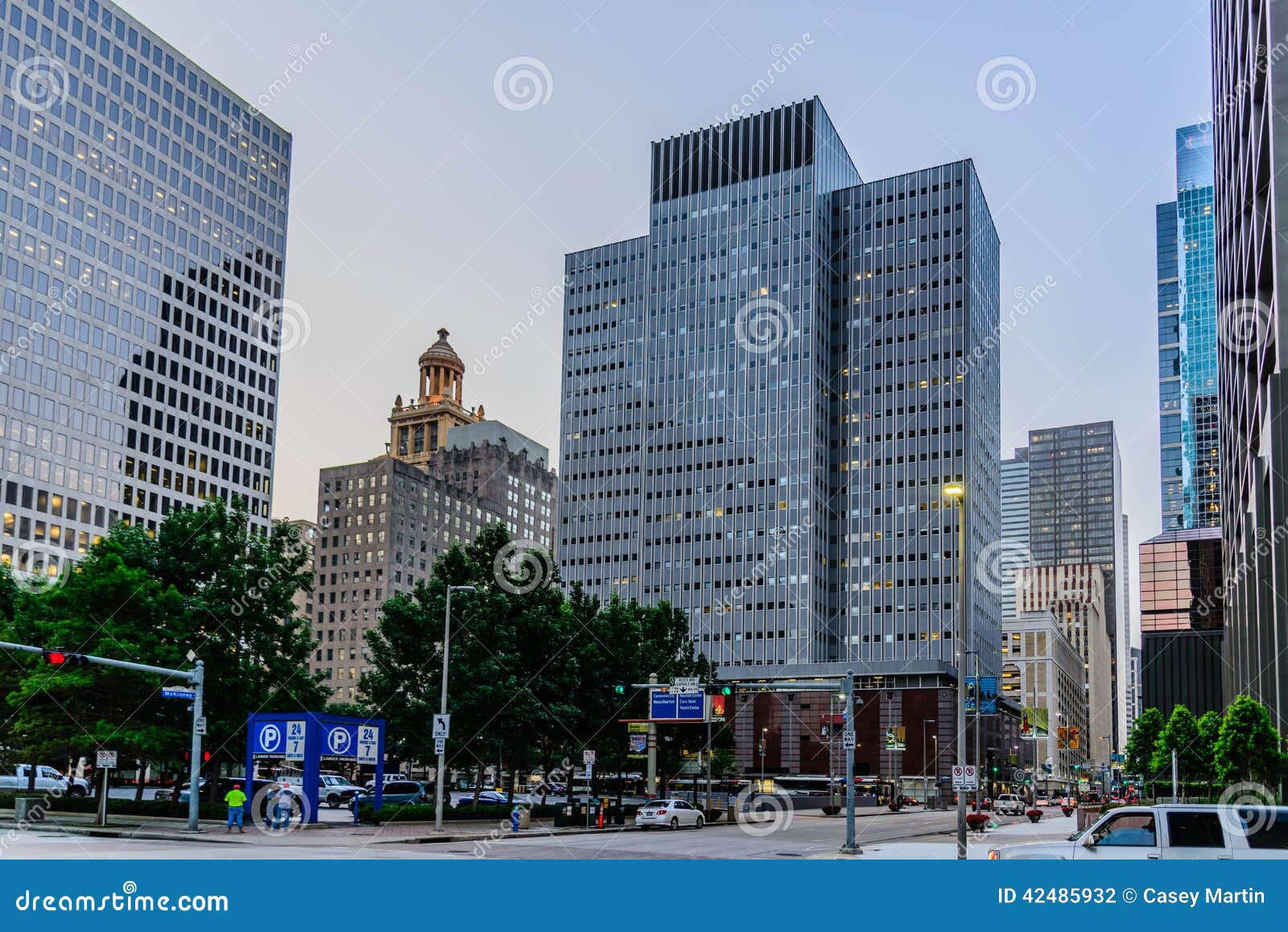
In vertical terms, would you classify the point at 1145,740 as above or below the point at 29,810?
above

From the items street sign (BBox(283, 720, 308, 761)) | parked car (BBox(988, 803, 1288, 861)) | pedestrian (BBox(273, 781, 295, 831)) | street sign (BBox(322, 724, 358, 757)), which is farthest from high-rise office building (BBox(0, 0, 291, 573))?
parked car (BBox(988, 803, 1288, 861))

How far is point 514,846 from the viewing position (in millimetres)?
37406

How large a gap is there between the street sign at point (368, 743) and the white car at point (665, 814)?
12.0 metres

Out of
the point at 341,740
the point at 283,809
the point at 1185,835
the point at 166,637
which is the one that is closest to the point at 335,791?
the point at 283,809

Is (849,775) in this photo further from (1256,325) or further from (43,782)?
(43,782)

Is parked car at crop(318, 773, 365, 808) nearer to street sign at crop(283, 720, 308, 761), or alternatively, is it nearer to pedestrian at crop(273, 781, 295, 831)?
pedestrian at crop(273, 781, 295, 831)

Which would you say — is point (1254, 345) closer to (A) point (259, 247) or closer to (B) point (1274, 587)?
(B) point (1274, 587)

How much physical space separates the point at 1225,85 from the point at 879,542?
87768 mm

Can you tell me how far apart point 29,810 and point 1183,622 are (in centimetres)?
17373

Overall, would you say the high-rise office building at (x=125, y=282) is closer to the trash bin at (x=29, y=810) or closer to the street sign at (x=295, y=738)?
the trash bin at (x=29, y=810)

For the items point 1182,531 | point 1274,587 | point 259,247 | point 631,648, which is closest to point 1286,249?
point 1274,587

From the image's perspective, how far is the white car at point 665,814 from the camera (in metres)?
52.7

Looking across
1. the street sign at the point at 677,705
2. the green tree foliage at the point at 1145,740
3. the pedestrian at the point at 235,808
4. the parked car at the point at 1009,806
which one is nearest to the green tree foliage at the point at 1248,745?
the street sign at the point at 677,705

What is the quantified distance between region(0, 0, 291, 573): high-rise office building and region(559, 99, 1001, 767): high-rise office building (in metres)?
51.3
